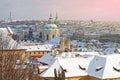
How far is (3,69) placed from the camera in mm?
17766

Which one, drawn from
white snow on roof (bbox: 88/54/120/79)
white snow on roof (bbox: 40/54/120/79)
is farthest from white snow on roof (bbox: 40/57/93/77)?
white snow on roof (bbox: 88/54/120/79)

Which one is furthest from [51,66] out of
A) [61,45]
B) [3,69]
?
[61,45]

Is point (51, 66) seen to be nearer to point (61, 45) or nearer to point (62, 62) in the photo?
point (62, 62)

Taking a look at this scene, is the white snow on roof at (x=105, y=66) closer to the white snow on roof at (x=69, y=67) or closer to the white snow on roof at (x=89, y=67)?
the white snow on roof at (x=89, y=67)

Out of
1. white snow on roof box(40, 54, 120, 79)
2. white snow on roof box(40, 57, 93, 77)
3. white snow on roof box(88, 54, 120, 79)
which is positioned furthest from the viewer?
white snow on roof box(40, 57, 93, 77)

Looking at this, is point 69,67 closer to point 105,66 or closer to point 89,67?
point 89,67

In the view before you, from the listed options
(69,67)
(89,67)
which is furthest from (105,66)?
(69,67)

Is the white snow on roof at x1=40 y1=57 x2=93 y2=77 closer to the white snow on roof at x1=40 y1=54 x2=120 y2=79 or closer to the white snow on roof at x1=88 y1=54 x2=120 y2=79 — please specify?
the white snow on roof at x1=40 y1=54 x2=120 y2=79

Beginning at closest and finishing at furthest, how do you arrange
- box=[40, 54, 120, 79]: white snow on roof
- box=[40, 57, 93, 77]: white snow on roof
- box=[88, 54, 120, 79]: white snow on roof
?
1. box=[88, 54, 120, 79]: white snow on roof
2. box=[40, 54, 120, 79]: white snow on roof
3. box=[40, 57, 93, 77]: white snow on roof

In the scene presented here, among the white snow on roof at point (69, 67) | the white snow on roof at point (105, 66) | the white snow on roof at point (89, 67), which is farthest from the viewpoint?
Answer: the white snow on roof at point (69, 67)

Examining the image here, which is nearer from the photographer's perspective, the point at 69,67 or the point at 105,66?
the point at 105,66

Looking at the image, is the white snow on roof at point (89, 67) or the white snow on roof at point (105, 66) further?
the white snow on roof at point (89, 67)

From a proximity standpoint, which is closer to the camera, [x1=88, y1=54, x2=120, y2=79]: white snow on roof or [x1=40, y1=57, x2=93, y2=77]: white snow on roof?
[x1=88, y1=54, x2=120, y2=79]: white snow on roof

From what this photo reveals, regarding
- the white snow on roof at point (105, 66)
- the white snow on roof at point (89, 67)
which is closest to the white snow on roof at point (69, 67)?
the white snow on roof at point (89, 67)
